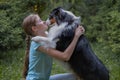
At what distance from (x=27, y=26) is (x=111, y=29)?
12.5 ft

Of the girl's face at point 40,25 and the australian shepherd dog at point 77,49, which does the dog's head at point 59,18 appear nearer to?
the australian shepherd dog at point 77,49

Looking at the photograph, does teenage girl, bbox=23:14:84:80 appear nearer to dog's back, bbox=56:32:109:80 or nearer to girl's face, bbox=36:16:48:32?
girl's face, bbox=36:16:48:32

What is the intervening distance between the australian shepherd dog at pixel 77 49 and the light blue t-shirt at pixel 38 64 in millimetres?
111

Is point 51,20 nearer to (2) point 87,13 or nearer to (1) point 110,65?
(1) point 110,65

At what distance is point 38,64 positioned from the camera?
316 centimetres

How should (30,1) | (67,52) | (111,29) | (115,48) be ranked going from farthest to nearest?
(30,1)
(111,29)
(115,48)
(67,52)

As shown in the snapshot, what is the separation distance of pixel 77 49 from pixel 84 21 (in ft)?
20.9

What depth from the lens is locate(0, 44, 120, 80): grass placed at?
19.2 ft

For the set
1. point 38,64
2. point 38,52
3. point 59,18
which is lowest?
point 38,64

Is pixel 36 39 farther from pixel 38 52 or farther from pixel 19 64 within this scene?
pixel 19 64

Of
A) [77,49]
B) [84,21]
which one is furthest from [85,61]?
[84,21]

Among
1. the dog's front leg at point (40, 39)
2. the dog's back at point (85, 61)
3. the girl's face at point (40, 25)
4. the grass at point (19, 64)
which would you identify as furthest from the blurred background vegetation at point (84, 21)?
the girl's face at point (40, 25)

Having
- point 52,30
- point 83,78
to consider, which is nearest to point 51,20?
point 52,30

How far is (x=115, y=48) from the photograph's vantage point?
246 inches
